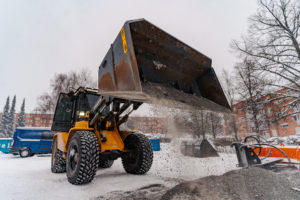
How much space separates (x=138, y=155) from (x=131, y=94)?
2.45 metres

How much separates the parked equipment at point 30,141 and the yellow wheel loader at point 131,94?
584 cm

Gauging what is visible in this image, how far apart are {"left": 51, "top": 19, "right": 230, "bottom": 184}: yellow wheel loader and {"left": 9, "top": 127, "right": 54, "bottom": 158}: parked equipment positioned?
584 centimetres

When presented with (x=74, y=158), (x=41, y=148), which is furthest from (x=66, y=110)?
(x=41, y=148)

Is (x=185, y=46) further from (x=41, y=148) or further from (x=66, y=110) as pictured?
(x=41, y=148)

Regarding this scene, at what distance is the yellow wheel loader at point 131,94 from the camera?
2201 mm

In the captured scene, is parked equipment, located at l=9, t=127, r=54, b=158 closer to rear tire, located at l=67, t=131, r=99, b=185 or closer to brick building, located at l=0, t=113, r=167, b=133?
brick building, located at l=0, t=113, r=167, b=133

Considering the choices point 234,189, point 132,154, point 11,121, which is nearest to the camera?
point 234,189

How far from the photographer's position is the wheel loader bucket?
206 centimetres

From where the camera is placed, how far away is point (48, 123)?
74.4ft

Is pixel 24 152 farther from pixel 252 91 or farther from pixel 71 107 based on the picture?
pixel 252 91

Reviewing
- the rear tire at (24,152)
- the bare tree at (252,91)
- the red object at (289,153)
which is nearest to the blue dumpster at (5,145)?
the rear tire at (24,152)

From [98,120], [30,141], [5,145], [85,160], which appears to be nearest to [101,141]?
[98,120]

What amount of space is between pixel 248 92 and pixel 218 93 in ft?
40.5

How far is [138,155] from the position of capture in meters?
4.01
